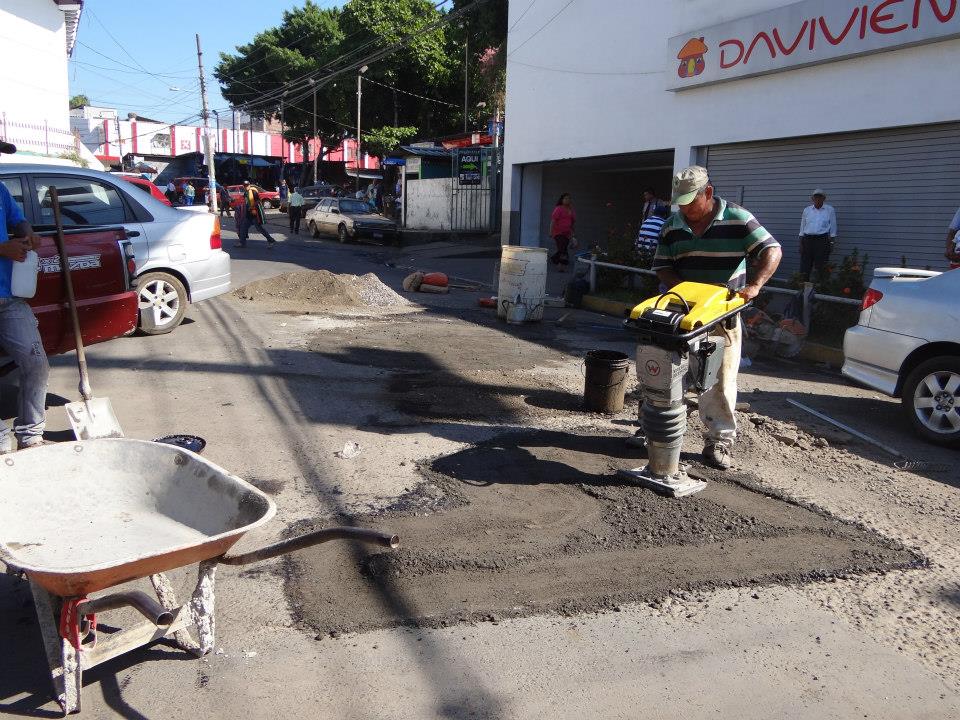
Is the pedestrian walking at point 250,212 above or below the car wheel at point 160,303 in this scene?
above

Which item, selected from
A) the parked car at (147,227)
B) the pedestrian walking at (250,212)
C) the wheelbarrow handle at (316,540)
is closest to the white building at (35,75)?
the pedestrian walking at (250,212)

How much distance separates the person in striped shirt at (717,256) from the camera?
4914 mm

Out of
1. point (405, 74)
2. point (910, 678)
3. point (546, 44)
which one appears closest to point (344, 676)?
point (910, 678)

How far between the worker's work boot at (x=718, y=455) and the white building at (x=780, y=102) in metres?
7.54

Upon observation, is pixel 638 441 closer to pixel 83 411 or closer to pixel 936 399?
pixel 936 399

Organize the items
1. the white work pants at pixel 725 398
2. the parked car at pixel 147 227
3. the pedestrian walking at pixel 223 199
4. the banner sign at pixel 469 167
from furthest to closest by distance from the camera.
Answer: the pedestrian walking at pixel 223 199 < the banner sign at pixel 469 167 < the parked car at pixel 147 227 < the white work pants at pixel 725 398

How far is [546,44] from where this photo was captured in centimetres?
1902

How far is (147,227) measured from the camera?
27.9ft

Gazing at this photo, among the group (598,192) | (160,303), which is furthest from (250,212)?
(160,303)

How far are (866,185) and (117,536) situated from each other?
11.7 m

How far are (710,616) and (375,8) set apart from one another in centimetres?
4535

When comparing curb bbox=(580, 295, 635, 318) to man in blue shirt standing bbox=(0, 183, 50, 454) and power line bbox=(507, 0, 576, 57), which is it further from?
man in blue shirt standing bbox=(0, 183, 50, 454)

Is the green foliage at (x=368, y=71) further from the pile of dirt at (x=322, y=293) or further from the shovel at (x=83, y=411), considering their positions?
the shovel at (x=83, y=411)

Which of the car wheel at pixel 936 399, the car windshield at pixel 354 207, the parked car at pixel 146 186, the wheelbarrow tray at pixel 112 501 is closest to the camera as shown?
the wheelbarrow tray at pixel 112 501
